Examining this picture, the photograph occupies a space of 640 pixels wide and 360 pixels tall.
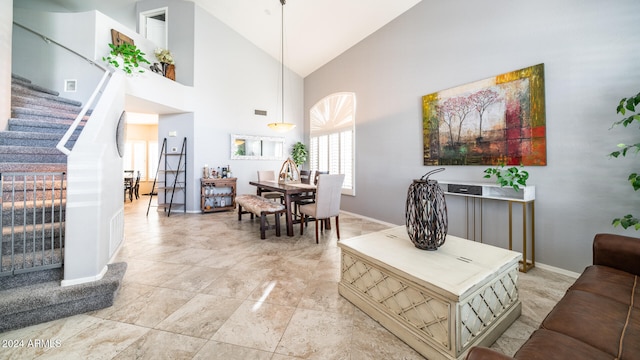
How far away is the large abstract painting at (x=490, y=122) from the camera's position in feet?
8.21

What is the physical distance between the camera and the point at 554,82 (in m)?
2.38

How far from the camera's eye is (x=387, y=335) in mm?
1499

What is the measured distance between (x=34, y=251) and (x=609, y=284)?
377 centimetres

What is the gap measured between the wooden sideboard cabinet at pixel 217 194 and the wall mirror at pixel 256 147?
2.65 feet

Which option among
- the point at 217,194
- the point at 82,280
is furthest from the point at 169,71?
the point at 82,280

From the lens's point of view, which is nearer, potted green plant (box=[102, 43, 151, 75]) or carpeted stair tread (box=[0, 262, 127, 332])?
carpeted stair tread (box=[0, 262, 127, 332])

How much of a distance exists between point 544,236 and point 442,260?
1.86 metres

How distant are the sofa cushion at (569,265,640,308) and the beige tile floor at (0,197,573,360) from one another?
1.57 ft

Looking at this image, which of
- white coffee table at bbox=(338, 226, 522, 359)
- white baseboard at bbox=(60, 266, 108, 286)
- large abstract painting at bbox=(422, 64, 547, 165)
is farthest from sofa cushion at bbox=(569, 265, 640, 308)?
white baseboard at bbox=(60, 266, 108, 286)

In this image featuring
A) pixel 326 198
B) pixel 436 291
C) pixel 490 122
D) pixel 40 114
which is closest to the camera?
pixel 436 291

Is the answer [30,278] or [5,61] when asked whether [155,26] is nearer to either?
[5,61]

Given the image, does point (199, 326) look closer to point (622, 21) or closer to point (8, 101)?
point (8, 101)

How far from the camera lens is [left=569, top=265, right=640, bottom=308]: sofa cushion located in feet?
3.89

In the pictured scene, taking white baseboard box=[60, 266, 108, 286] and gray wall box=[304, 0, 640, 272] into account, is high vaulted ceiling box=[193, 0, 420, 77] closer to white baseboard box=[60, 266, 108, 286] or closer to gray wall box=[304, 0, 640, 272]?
gray wall box=[304, 0, 640, 272]
